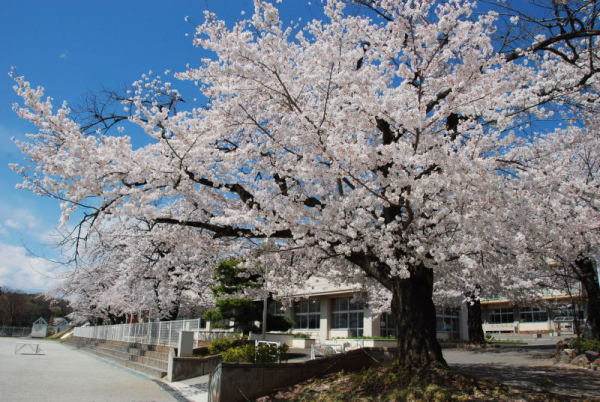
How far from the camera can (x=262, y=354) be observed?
432 inches

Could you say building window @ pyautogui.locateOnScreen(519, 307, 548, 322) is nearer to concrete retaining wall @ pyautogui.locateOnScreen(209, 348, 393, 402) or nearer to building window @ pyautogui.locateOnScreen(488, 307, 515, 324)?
building window @ pyautogui.locateOnScreen(488, 307, 515, 324)

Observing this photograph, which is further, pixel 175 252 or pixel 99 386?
pixel 99 386

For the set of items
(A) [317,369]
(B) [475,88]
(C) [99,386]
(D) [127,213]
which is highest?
(B) [475,88]

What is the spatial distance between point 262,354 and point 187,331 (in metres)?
4.15

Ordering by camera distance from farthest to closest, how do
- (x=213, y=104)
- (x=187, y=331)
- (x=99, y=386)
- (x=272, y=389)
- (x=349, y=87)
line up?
(x=187, y=331)
(x=99, y=386)
(x=272, y=389)
(x=213, y=104)
(x=349, y=87)

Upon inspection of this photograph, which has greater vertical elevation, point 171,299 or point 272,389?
point 171,299

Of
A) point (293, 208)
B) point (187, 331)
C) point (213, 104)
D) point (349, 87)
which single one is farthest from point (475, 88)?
point (187, 331)

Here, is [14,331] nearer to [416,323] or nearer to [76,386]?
[76,386]

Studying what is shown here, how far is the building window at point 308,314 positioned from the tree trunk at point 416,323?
75.4 feet

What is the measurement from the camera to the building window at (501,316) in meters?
44.3

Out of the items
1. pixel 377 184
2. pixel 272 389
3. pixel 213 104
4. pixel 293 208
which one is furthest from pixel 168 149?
pixel 272 389

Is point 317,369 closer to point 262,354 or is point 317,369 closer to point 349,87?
point 262,354

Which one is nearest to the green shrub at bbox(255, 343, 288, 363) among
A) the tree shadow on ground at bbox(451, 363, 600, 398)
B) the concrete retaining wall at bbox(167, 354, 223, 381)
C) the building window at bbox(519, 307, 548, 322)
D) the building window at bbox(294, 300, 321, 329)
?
the concrete retaining wall at bbox(167, 354, 223, 381)

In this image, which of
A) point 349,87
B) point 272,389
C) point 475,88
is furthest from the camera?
point 272,389
